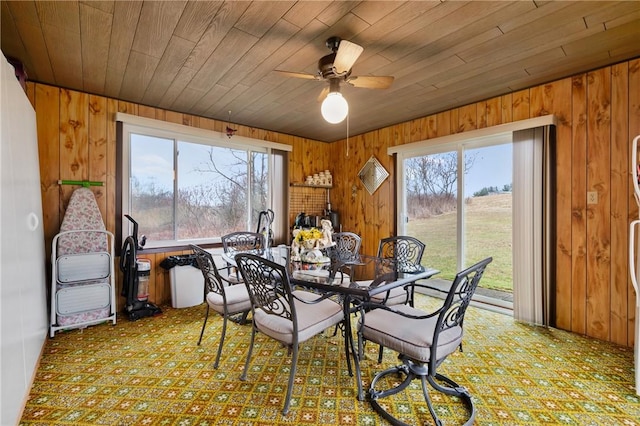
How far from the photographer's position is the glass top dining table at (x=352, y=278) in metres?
1.79

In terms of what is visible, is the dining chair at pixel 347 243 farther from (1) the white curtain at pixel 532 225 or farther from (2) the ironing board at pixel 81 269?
(2) the ironing board at pixel 81 269

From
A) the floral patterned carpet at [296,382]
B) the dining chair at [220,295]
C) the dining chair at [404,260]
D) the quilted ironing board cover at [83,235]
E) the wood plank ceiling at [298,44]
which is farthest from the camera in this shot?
the quilted ironing board cover at [83,235]

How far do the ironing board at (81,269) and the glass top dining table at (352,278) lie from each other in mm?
1318

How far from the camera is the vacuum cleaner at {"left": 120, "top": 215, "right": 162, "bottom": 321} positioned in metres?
2.98

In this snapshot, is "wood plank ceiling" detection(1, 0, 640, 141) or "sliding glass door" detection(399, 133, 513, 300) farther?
"sliding glass door" detection(399, 133, 513, 300)

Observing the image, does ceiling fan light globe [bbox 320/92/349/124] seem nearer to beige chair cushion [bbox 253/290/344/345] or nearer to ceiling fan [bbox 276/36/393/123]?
ceiling fan [bbox 276/36/393/123]

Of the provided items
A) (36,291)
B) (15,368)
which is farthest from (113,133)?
(15,368)

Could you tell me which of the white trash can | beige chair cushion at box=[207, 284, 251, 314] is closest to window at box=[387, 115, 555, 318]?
beige chair cushion at box=[207, 284, 251, 314]

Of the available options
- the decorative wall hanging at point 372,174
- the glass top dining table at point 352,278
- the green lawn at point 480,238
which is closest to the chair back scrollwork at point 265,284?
the glass top dining table at point 352,278

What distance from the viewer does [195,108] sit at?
353 centimetres

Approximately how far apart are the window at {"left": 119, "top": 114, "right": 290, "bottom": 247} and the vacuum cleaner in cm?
40

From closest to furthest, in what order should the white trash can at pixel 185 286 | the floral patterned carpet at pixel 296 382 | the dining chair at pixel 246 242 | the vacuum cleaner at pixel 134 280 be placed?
the floral patterned carpet at pixel 296 382 < the vacuum cleaner at pixel 134 280 < the white trash can at pixel 185 286 < the dining chair at pixel 246 242

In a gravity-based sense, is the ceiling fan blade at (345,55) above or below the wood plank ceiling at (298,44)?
below

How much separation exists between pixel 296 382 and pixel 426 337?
0.99m
